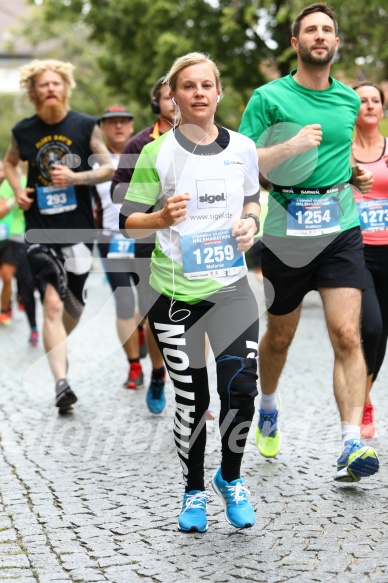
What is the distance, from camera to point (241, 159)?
4.61 metres

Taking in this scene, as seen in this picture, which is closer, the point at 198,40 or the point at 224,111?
the point at 198,40

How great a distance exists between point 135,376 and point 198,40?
55.6 ft

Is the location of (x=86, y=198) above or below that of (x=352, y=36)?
below

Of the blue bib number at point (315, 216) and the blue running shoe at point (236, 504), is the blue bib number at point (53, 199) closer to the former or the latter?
the blue bib number at point (315, 216)

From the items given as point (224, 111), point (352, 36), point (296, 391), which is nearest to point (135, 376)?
point (296, 391)

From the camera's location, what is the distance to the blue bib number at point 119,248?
8531mm

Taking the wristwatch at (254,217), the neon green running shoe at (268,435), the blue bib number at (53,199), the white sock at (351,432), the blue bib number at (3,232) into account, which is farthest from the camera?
the blue bib number at (3,232)

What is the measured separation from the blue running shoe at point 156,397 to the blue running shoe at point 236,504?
280 centimetres

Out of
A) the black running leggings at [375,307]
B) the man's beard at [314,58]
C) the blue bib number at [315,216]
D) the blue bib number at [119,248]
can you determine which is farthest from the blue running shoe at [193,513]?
the blue bib number at [119,248]

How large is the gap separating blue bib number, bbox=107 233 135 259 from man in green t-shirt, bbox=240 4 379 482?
122 inches

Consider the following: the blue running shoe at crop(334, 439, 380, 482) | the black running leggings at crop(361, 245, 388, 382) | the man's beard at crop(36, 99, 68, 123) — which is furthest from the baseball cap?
the blue running shoe at crop(334, 439, 380, 482)

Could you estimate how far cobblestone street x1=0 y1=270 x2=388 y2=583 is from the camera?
4004 mm

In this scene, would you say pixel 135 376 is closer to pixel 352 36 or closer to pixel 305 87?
pixel 305 87

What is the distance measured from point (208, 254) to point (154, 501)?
133cm
